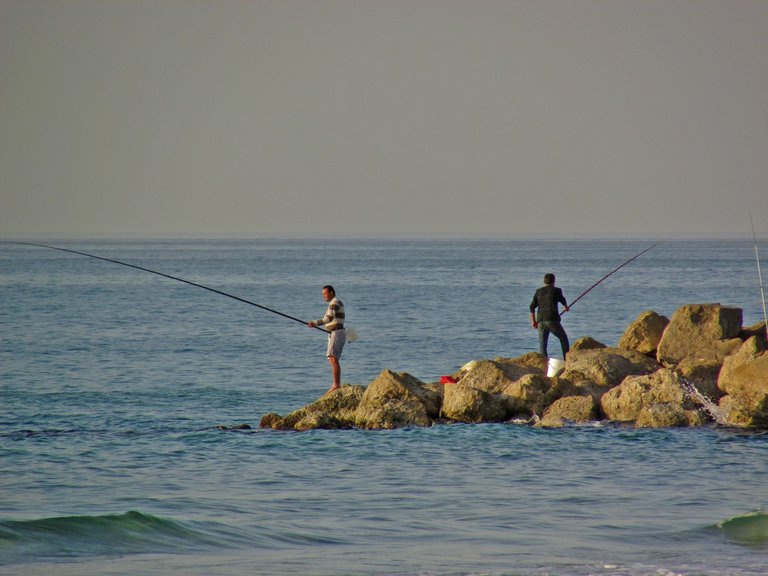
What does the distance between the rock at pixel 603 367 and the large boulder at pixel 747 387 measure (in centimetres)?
153

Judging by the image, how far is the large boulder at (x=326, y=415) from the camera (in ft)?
46.6

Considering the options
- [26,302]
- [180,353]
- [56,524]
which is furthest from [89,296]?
[56,524]

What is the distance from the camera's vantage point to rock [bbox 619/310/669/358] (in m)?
16.4

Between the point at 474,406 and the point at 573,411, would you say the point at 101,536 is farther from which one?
the point at 573,411

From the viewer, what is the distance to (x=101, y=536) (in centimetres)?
950

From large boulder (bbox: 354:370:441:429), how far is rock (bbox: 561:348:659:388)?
194cm

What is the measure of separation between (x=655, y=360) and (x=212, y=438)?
6.46 m

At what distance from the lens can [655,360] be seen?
16.0 meters

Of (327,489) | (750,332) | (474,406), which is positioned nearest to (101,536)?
(327,489)

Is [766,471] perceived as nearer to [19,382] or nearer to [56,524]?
[56,524]

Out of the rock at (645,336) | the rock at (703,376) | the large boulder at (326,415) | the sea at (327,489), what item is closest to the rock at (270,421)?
the large boulder at (326,415)

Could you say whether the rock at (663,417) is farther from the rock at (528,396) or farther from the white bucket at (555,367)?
the white bucket at (555,367)

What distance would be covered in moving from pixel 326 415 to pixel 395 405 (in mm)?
898

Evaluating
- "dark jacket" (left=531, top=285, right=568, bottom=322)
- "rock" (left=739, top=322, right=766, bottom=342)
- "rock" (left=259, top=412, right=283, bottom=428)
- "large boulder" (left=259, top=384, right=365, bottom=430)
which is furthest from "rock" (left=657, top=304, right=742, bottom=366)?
"rock" (left=259, top=412, right=283, bottom=428)
